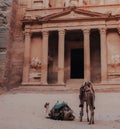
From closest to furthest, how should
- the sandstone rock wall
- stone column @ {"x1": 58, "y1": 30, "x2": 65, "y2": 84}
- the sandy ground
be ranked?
1. the sandy ground
2. stone column @ {"x1": 58, "y1": 30, "x2": 65, "y2": 84}
3. the sandstone rock wall

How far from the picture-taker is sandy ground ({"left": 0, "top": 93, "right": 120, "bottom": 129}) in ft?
34.4

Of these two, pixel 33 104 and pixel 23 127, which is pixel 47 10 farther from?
pixel 23 127

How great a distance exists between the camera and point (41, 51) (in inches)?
1027

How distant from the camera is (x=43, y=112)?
47.6 feet

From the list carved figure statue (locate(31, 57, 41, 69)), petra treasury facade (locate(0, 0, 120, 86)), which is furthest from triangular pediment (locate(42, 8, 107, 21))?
carved figure statue (locate(31, 57, 41, 69))

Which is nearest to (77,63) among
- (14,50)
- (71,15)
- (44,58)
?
(44,58)

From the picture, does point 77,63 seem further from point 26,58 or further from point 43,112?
point 43,112

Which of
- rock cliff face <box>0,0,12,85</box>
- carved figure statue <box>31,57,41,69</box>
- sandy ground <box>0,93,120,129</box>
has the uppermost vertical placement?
rock cliff face <box>0,0,12,85</box>

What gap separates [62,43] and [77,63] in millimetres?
4376

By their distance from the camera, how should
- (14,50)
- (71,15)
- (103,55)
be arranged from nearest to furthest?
(103,55) → (71,15) → (14,50)

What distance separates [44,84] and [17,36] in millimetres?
5777

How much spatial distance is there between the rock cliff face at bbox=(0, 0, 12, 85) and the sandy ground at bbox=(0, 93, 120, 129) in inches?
207

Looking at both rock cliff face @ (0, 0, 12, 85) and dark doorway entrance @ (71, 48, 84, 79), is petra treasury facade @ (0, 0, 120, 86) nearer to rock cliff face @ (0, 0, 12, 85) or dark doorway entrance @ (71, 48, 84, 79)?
dark doorway entrance @ (71, 48, 84, 79)

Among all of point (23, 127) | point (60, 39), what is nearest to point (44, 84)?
point (60, 39)
